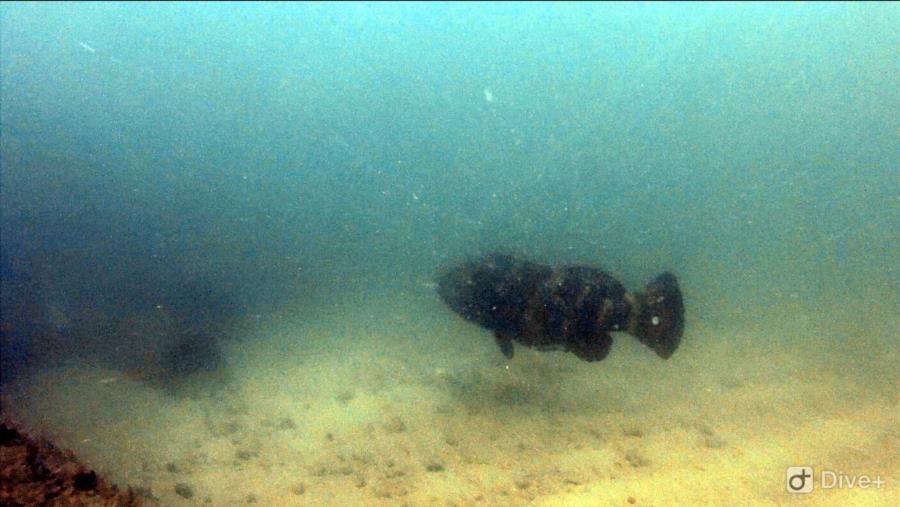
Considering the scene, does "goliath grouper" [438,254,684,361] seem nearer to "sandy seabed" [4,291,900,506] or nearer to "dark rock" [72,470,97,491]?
"sandy seabed" [4,291,900,506]

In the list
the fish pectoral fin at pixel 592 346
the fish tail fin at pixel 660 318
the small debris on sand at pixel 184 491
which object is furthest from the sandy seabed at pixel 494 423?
the fish tail fin at pixel 660 318

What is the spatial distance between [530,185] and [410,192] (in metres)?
28.9

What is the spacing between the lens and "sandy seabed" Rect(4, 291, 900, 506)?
542cm

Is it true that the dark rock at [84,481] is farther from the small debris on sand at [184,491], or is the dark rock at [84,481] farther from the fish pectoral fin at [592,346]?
the fish pectoral fin at [592,346]

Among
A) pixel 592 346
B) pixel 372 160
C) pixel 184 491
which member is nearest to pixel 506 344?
pixel 592 346

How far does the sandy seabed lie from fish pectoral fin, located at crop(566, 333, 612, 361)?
3.55 feet

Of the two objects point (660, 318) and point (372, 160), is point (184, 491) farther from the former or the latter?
point (372, 160)

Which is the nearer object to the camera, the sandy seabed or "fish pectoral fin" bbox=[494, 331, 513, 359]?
the sandy seabed

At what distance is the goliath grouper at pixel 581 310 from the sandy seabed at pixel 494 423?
127 cm

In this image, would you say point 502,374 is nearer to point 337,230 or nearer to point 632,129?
point 337,230

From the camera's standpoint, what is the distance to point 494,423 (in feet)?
25.3

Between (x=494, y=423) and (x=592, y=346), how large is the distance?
6.79ft

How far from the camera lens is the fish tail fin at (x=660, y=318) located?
296 inches

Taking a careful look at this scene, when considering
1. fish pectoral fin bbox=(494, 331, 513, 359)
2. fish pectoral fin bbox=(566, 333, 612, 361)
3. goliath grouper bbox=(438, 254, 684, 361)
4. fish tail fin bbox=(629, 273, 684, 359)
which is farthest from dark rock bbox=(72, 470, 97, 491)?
fish tail fin bbox=(629, 273, 684, 359)
